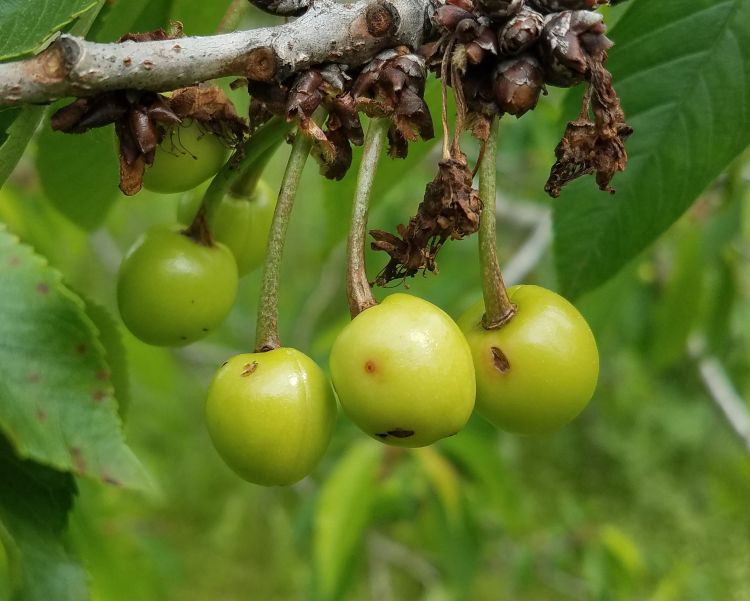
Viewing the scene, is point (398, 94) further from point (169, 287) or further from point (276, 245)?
point (169, 287)

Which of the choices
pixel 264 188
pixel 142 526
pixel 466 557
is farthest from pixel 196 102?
pixel 142 526

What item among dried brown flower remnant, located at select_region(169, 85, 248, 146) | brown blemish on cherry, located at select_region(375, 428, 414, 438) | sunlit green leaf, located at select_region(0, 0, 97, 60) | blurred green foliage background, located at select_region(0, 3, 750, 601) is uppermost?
sunlit green leaf, located at select_region(0, 0, 97, 60)

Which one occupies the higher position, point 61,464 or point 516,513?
point 61,464

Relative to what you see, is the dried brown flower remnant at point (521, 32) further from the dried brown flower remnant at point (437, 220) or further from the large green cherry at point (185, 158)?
the large green cherry at point (185, 158)

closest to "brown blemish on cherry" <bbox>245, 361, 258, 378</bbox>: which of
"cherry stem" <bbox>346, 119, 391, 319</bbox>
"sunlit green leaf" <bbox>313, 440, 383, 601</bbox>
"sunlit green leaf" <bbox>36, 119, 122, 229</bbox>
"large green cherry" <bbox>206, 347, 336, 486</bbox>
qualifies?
"large green cherry" <bbox>206, 347, 336, 486</bbox>

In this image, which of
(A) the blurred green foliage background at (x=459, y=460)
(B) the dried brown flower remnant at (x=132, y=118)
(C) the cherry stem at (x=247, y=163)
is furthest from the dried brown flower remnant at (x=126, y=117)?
(A) the blurred green foliage background at (x=459, y=460)

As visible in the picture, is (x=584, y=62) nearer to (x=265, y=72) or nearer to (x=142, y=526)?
(x=265, y=72)

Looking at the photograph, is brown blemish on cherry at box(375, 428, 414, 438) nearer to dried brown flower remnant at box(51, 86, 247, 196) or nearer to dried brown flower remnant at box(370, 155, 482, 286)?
dried brown flower remnant at box(370, 155, 482, 286)
